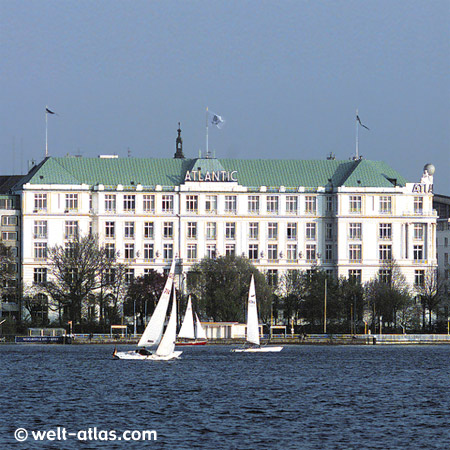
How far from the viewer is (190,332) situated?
189875 mm

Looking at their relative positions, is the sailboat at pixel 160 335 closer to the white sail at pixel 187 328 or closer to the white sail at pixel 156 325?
the white sail at pixel 156 325

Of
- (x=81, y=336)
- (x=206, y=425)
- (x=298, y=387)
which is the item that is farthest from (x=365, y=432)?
(x=81, y=336)

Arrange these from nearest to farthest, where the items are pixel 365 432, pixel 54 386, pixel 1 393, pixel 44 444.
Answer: pixel 44 444, pixel 365 432, pixel 1 393, pixel 54 386

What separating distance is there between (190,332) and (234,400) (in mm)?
75947

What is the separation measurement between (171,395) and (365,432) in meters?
24.9

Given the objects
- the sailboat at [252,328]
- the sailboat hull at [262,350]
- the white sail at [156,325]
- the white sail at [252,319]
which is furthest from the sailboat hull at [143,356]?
the sailboat hull at [262,350]

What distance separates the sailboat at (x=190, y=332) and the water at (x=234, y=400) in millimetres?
17214

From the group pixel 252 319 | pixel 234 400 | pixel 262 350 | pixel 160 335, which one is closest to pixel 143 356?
pixel 160 335

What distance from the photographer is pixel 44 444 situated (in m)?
89.5

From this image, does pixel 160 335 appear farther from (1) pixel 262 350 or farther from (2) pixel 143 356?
(1) pixel 262 350

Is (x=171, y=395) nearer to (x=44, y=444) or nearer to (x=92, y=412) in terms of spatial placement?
(x=92, y=412)

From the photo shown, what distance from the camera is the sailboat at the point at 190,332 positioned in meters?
188

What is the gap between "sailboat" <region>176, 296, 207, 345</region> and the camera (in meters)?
188

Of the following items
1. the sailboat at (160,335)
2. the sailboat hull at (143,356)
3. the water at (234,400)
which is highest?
the sailboat at (160,335)
